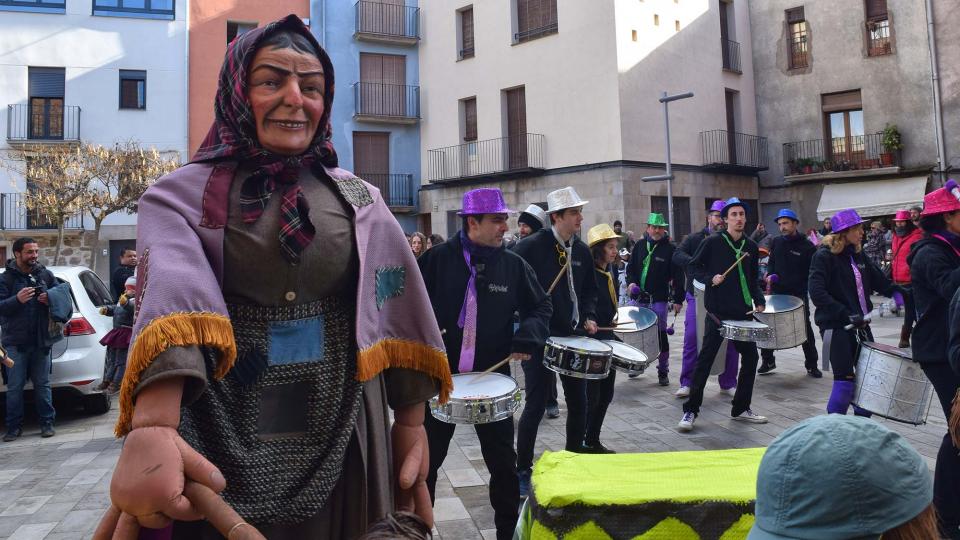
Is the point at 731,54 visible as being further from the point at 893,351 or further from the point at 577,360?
the point at 577,360

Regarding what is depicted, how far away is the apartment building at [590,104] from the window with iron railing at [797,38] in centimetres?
145

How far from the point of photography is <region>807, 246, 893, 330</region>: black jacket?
6.02 meters

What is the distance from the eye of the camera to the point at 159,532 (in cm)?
167

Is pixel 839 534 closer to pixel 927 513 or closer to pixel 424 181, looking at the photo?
pixel 927 513

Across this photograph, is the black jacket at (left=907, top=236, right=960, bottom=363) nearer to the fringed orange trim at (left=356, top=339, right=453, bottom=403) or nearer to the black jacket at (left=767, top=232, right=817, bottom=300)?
the fringed orange trim at (left=356, top=339, right=453, bottom=403)

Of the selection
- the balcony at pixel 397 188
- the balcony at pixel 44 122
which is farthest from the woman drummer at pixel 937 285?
the balcony at pixel 44 122

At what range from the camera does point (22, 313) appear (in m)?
7.67

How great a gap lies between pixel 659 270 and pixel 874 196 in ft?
61.5

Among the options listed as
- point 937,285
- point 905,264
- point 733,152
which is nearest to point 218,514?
point 937,285

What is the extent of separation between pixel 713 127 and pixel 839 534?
25.9m

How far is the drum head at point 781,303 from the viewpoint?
769cm

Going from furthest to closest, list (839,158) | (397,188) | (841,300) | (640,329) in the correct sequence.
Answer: (397,188) → (839,158) → (640,329) → (841,300)

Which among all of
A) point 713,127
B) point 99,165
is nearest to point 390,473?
point 99,165

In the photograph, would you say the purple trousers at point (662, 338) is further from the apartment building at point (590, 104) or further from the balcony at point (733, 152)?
the balcony at point (733, 152)
